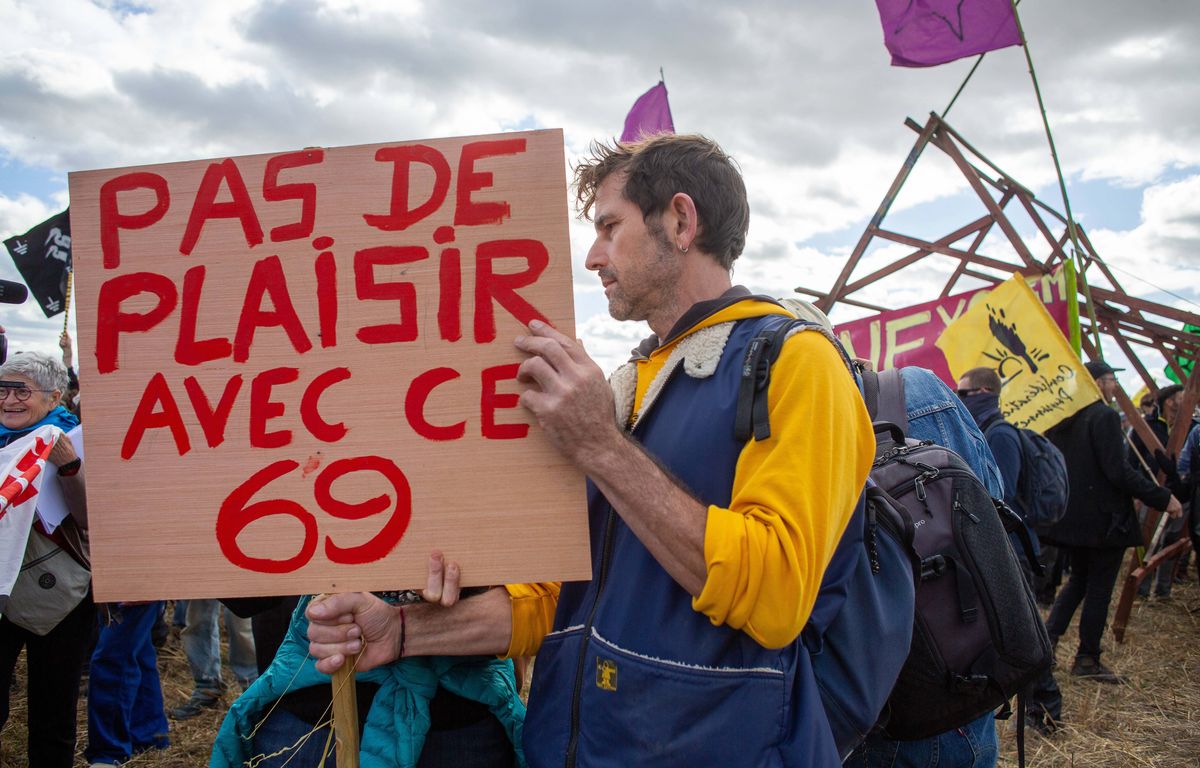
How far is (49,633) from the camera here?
11.2ft

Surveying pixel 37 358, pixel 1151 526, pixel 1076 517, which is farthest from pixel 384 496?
pixel 1151 526

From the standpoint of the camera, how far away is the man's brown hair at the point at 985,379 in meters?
4.44

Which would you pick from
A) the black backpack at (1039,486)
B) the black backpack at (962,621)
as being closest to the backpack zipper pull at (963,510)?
the black backpack at (962,621)

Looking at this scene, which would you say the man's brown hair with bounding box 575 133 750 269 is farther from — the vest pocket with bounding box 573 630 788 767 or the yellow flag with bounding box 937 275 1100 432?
the yellow flag with bounding box 937 275 1100 432

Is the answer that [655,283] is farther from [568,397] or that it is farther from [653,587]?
[653,587]

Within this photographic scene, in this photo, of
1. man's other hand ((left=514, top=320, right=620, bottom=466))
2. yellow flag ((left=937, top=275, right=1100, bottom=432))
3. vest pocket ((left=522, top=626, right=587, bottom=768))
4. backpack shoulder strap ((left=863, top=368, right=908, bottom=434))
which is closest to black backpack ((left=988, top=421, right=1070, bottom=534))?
yellow flag ((left=937, top=275, right=1100, bottom=432))

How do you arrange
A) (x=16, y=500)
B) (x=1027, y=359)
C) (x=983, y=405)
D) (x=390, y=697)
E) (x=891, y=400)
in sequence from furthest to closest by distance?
(x=1027, y=359), (x=983, y=405), (x=16, y=500), (x=891, y=400), (x=390, y=697)

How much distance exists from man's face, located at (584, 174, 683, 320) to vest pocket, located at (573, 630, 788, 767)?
2.24 ft

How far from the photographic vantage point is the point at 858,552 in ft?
4.57

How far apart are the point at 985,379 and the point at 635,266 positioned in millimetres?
3606

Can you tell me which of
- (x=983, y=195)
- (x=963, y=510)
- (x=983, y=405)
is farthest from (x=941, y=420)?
(x=983, y=195)

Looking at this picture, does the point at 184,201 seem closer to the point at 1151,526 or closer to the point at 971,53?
the point at 971,53

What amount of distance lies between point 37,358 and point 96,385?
2.91 m

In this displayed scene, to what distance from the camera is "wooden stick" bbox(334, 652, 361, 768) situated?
1.39 m
